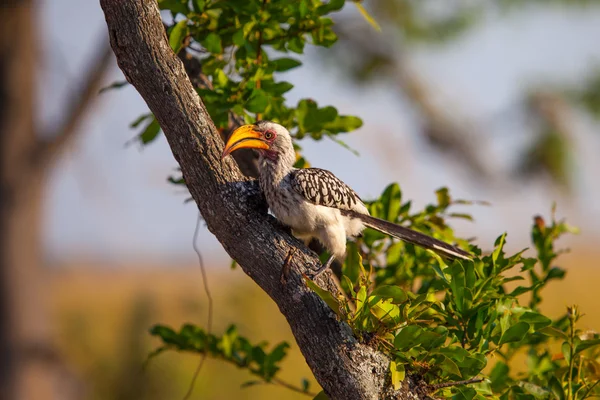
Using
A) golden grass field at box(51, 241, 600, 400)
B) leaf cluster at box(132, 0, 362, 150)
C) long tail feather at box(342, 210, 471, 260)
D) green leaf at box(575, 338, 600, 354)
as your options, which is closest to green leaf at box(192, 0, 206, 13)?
leaf cluster at box(132, 0, 362, 150)

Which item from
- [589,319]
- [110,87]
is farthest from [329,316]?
[589,319]

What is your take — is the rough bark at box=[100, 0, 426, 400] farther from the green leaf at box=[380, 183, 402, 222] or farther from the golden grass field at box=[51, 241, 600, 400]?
the golden grass field at box=[51, 241, 600, 400]

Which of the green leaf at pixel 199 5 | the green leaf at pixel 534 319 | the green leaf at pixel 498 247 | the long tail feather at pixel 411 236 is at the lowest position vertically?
the green leaf at pixel 534 319

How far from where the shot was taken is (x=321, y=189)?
1.38m

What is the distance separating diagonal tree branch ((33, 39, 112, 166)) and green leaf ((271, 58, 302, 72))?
2906 millimetres

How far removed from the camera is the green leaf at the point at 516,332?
41.7 inches

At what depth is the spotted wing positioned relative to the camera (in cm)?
137

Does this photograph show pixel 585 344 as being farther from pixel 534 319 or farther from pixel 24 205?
pixel 24 205

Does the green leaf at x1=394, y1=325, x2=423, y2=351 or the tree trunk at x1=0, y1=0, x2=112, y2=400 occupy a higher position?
the tree trunk at x1=0, y1=0, x2=112, y2=400


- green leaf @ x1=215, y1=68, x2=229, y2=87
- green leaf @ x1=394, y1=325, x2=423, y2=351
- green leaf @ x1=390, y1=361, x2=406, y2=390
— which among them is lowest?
green leaf @ x1=390, y1=361, x2=406, y2=390

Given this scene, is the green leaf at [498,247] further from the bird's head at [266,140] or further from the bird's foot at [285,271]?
the bird's head at [266,140]

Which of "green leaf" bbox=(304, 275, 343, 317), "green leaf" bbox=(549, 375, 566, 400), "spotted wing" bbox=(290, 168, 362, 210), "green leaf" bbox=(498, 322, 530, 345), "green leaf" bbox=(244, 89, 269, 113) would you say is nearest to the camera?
"green leaf" bbox=(304, 275, 343, 317)

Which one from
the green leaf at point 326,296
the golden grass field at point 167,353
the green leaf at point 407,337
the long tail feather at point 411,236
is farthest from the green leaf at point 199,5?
the golden grass field at point 167,353

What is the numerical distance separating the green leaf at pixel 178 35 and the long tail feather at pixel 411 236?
1.54 ft
